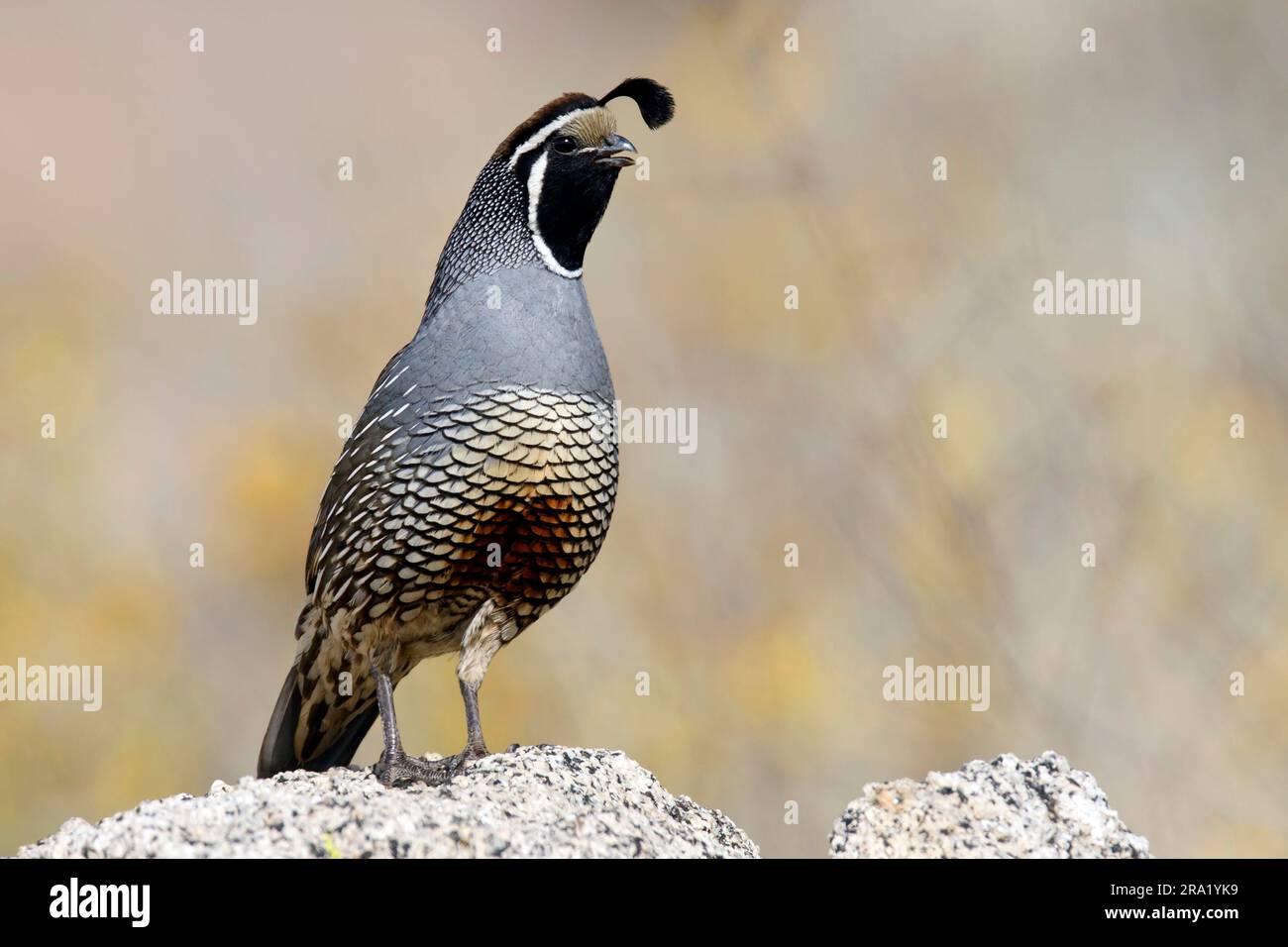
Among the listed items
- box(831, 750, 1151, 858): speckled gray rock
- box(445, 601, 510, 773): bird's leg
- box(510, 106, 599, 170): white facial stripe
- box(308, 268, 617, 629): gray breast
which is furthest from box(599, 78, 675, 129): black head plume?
box(831, 750, 1151, 858): speckled gray rock

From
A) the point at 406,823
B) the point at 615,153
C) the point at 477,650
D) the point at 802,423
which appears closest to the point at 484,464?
the point at 477,650

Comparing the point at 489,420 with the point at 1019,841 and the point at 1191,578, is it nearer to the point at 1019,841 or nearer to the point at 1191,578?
the point at 1019,841

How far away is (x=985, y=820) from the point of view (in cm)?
306

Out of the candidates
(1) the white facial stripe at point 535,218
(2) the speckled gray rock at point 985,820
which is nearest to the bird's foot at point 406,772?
(2) the speckled gray rock at point 985,820

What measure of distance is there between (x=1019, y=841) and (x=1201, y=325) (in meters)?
4.58

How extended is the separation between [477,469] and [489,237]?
77 centimetres

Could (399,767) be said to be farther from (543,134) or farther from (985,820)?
(543,134)

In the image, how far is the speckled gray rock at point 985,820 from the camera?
119 inches

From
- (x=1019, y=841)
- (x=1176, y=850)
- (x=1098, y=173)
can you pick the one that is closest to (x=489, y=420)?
(x=1019, y=841)

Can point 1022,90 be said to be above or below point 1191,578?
above

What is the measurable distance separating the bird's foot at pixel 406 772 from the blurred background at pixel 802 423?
229cm

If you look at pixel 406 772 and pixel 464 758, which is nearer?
pixel 406 772

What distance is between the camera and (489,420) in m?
3.76
